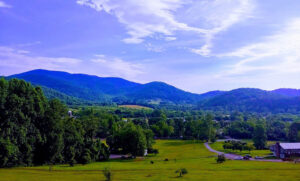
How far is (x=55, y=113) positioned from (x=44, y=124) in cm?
310


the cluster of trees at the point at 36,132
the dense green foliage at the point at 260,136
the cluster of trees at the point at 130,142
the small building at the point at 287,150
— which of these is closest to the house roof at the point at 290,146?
the small building at the point at 287,150

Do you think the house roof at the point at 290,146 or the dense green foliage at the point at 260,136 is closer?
the house roof at the point at 290,146

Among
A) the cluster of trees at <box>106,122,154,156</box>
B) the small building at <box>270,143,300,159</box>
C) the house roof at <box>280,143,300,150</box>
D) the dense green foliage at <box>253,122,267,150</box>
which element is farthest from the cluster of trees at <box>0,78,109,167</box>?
the dense green foliage at <box>253,122,267,150</box>

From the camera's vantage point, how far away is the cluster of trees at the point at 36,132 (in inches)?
1722

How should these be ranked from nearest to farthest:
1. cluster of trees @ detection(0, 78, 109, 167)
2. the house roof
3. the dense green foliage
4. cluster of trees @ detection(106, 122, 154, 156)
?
1. cluster of trees @ detection(0, 78, 109, 167)
2. cluster of trees @ detection(106, 122, 154, 156)
3. the house roof
4. the dense green foliage

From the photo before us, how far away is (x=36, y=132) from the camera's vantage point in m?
48.1

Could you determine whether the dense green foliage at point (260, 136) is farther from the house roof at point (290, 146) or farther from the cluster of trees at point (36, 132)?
the cluster of trees at point (36, 132)

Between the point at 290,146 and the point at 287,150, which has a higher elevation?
the point at 290,146

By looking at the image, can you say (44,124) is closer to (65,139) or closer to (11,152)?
(65,139)

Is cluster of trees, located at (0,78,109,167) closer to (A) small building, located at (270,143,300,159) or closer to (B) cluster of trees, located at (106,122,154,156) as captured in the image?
(B) cluster of trees, located at (106,122,154,156)

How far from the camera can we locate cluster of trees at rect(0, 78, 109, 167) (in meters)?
43.8

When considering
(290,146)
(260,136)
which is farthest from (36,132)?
(260,136)

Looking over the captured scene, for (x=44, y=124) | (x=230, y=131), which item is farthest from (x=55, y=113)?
(x=230, y=131)

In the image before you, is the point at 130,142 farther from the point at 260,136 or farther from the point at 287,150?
the point at 260,136
